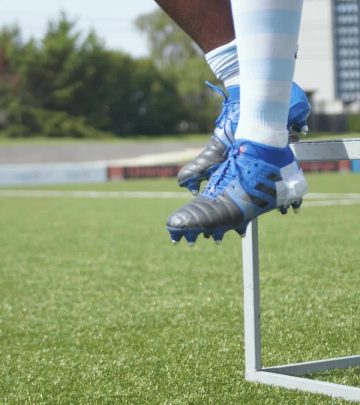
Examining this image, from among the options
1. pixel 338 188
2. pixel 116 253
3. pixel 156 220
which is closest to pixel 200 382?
pixel 116 253

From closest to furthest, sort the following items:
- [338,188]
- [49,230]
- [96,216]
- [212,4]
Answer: [212,4]
[49,230]
[96,216]
[338,188]

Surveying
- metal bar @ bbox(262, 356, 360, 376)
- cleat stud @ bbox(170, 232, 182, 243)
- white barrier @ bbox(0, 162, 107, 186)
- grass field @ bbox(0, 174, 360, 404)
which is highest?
cleat stud @ bbox(170, 232, 182, 243)

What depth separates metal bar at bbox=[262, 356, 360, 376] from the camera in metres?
1.71

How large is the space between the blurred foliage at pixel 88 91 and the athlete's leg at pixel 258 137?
1193 inches

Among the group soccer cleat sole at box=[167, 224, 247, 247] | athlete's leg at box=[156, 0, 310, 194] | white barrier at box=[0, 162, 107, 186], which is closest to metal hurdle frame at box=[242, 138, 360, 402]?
athlete's leg at box=[156, 0, 310, 194]

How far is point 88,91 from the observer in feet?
107

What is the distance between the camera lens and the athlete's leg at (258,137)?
105 cm

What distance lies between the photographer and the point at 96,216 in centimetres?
762

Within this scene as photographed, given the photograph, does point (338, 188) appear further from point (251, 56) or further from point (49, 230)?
point (251, 56)

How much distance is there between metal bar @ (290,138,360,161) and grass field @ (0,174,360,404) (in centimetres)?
42

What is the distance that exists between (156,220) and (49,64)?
2526 cm

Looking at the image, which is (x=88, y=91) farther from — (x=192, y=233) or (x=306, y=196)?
(x=192, y=233)

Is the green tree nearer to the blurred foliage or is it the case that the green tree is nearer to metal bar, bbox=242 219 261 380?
the blurred foliage

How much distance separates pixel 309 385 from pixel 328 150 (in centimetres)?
44
